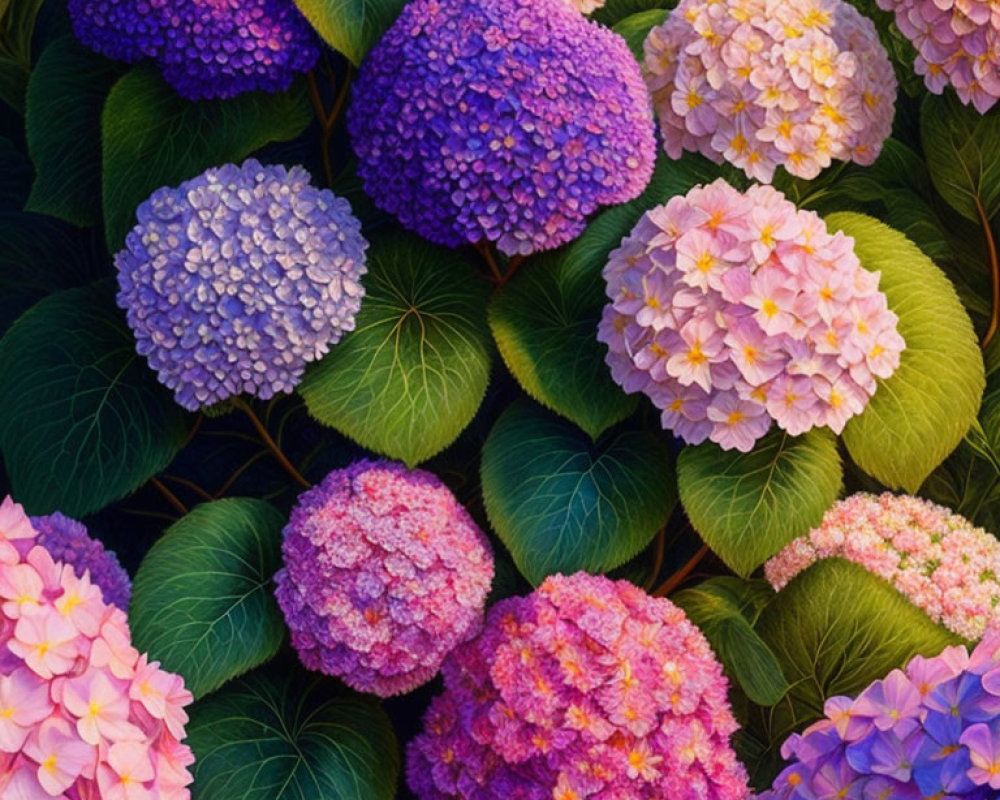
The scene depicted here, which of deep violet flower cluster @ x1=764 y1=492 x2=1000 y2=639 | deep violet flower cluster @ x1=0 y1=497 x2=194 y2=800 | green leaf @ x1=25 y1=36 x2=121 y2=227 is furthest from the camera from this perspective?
green leaf @ x1=25 y1=36 x2=121 y2=227

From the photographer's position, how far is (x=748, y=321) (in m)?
1.51

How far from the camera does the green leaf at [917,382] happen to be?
5.19ft

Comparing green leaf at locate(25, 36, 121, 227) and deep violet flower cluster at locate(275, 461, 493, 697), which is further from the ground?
green leaf at locate(25, 36, 121, 227)

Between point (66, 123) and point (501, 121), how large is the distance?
1.73ft

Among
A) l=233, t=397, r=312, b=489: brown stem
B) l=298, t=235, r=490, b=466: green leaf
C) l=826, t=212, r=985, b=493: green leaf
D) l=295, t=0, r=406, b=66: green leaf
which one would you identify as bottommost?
l=233, t=397, r=312, b=489: brown stem

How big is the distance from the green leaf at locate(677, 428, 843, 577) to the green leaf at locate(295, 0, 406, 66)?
1.76 feet

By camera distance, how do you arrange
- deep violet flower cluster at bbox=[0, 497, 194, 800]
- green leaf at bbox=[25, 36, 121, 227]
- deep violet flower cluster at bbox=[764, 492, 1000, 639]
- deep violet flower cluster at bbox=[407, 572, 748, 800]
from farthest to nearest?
green leaf at bbox=[25, 36, 121, 227] → deep violet flower cluster at bbox=[764, 492, 1000, 639] → deep violet flower cluster at bbox=[407, 572, 748, 800] → deep violet flower cluster at bbox=[0, 497, 194, 800]

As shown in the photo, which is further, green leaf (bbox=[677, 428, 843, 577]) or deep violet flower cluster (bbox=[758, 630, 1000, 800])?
green leaf (bbox=[677, 428, 843, 577])

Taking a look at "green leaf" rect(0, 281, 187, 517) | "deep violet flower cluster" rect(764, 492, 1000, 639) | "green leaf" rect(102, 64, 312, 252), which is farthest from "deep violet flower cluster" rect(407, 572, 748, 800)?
"green leaf" rect(102, 64, 312, 252)

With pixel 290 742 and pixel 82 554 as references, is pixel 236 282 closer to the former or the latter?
pixel 82 554

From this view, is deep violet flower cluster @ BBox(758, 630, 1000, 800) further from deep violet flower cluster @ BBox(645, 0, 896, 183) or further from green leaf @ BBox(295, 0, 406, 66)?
green leaf @ BBox(295, 0, 406, 66)

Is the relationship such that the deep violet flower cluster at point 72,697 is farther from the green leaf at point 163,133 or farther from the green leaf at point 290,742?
the green leaf at point 163,133

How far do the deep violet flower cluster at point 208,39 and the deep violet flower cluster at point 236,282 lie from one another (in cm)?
10

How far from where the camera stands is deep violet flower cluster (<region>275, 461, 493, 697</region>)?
60.0 inches
